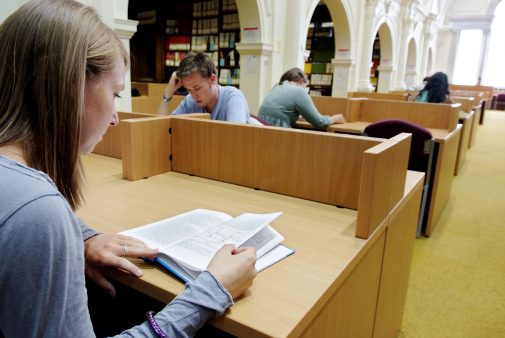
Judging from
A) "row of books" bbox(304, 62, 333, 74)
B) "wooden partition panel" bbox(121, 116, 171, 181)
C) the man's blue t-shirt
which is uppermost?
"row of books" bbox(304, 62, 333, 74)

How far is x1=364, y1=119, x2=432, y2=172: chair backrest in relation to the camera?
8.90 feet

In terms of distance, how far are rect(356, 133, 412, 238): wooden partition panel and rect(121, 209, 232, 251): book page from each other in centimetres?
39

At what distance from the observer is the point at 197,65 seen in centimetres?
232

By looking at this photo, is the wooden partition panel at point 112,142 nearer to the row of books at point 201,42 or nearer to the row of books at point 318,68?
the row of books at point 201,42

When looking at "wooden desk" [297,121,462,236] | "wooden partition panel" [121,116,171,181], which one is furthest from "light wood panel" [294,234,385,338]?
"wooden desk" [297,121,462,236]

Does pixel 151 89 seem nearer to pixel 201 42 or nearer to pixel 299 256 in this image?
pixel 201 42

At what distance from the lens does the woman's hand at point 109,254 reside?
0.92 meters

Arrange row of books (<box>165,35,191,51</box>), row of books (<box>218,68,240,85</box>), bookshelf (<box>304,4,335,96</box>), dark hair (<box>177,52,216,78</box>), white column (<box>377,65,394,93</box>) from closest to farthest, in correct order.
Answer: dark hair (<box>177,52,216,78</box>)
row of books (<box>218,68,240,85</box>)
row of books (<box>165,35,191,51</box>)
bookshelf (<box>304,4,335,96</box>)
white column (<box>377,65,394,93</box>)

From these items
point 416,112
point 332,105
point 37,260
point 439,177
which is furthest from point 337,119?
point 37,260

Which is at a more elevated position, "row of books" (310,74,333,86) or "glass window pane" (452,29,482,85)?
"glass window pane" (452,29,482,85)

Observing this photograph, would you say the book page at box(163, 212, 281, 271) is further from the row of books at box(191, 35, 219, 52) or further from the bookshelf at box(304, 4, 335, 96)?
the bookshelf at box(304, 4, 335, 96)

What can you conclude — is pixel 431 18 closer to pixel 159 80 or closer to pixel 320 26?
pixel 320 26

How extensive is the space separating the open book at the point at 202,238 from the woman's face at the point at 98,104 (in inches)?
13.0

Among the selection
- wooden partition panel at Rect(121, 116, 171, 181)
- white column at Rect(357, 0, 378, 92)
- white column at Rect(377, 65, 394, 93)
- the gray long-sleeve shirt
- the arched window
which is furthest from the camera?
the arched window
